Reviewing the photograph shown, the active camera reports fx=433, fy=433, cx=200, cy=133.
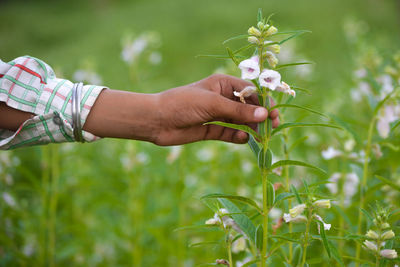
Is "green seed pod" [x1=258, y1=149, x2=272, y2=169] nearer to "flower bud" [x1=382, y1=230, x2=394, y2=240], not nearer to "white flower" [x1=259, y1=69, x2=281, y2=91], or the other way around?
"white flower" [x1=259, y1=69, x2=281, y2=91]

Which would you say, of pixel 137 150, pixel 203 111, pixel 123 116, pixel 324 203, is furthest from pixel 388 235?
pixel 137 150

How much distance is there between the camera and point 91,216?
322cm

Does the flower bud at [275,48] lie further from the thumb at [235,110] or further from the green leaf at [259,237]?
the green leaf at [259,237]

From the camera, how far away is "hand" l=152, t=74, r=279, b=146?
1.42 meters

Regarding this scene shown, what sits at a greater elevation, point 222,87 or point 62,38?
point 62,38

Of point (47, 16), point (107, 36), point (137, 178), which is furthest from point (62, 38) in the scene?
point (137, 178)

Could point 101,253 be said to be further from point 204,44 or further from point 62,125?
point 204,44

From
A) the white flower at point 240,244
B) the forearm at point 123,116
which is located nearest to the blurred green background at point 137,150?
the white flower at point 240,244

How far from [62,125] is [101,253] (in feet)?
A: 5.33

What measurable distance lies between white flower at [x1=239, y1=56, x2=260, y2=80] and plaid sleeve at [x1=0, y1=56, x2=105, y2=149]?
694 millimetres

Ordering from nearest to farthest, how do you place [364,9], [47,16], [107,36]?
[107,36], [364,9], [47,16]

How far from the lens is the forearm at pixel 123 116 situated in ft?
5.29

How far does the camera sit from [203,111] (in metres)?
1.48

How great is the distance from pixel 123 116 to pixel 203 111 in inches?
13.0
